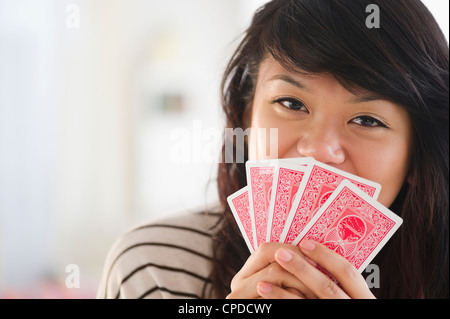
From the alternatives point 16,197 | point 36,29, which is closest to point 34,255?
point 16,197

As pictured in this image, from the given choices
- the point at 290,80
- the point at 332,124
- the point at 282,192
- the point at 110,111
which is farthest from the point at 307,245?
the point at 110,111

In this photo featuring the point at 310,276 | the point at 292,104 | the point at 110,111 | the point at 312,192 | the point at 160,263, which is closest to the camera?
the point at 310,276

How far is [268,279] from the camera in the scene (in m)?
0.87

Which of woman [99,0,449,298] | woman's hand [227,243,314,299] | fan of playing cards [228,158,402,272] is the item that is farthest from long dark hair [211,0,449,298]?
woman's hand [227,243,314,299]

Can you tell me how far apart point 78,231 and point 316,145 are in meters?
4.31

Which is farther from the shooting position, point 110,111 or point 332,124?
point 110,111

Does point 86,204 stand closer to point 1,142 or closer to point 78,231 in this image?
point 78,231

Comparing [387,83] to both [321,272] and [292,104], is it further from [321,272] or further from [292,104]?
[321,272]

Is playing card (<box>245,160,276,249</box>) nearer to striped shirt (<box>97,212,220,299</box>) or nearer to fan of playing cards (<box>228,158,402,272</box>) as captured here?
fan of playing cards (<box>228,158,402,272</box>)

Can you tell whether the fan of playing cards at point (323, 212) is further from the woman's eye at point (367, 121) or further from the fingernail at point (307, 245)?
the woman's eye at point (367, 121)

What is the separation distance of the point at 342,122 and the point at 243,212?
0.98 ft

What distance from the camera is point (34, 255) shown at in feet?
13.2

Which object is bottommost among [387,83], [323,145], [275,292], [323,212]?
[275,292]

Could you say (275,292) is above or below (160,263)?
above
